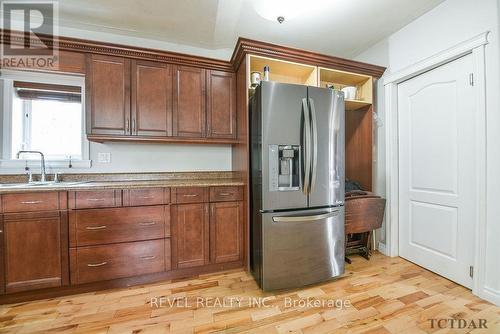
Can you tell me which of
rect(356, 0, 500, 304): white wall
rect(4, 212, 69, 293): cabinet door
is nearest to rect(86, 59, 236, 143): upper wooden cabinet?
rect(4, 212, 69, 293): cabinet door

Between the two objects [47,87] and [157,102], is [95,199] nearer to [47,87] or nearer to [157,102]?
[157,102]

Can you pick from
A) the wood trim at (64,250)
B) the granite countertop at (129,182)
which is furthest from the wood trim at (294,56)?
the wood trim at (64,250)

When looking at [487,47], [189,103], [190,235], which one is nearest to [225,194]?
[190,235]

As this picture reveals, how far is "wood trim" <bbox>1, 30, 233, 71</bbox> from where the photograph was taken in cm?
187

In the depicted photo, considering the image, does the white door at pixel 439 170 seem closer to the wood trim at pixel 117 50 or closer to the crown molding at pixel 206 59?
the crown molding at pixel 206 59

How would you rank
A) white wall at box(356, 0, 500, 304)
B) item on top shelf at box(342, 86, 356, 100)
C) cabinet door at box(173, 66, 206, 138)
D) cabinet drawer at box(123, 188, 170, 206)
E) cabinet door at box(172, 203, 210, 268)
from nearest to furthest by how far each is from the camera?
white wall at box(356, 0, 500, 304) < cabinet drawer at box(123, 188, 170, 206) < cabinet door at box(172, 203, 210, 268) < cabinet door at box(173, 66, 206, 138) < item on top shelf at box(342, 86, 356, 100)

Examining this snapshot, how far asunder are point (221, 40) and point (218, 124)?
1076 mm

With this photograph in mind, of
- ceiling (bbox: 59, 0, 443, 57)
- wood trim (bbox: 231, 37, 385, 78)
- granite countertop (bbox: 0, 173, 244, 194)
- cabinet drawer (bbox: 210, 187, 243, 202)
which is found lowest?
cabinet drawer (bbox: 210, 187, 243, 202)

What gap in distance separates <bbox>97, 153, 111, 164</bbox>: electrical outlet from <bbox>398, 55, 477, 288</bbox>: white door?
3.36 meters

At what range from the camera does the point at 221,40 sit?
2521mm

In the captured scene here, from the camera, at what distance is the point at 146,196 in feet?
6.24

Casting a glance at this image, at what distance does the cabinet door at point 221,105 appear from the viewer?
2.35 meters

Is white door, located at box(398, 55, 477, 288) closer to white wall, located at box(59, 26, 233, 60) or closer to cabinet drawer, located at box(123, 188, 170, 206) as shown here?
white wall, located at box(59, 26, 233, 60)

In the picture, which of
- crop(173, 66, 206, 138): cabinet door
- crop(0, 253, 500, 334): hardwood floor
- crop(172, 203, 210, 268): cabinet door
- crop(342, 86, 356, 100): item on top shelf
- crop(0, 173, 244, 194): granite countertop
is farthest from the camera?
crop(342, 86, 356, 100): item on top shelf
